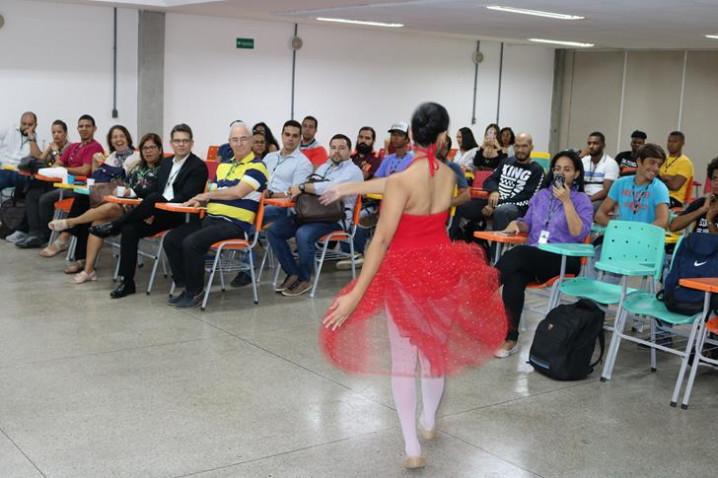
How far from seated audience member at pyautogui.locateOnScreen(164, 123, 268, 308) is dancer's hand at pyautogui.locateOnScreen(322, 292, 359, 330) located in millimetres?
2966

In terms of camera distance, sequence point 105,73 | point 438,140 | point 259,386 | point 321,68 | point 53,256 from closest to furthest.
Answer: point 438,140 < point 259,386 < point 53,256 < point 105,73 < point 321,68

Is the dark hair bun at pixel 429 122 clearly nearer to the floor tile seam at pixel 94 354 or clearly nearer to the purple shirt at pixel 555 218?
the purple shirt at pixel 555 218

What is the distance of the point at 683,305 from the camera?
472 centimetres

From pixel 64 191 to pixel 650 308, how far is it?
230 inches

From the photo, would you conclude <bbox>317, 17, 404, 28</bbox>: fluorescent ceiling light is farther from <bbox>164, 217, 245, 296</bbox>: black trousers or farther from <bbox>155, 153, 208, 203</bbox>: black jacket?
<bbox>164, 217, 245, 296</bbox>: black trousers

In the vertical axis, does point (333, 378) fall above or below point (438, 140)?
below

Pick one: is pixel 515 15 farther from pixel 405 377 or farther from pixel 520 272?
pixel 405 377

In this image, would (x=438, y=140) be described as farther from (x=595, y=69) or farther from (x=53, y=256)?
(x=595, y=69)

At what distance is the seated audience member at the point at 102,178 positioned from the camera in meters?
7.32

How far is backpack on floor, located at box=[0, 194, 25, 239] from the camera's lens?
868 cm

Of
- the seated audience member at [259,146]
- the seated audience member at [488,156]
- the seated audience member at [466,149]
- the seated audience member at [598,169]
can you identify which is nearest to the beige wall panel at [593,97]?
the seated audience member at [466,149]

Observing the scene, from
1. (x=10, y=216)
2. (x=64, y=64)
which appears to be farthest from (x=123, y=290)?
(x=64, y=64)

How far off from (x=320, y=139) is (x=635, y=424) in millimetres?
9223

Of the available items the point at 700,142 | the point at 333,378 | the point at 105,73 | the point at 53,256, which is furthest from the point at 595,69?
the point at 333,378
